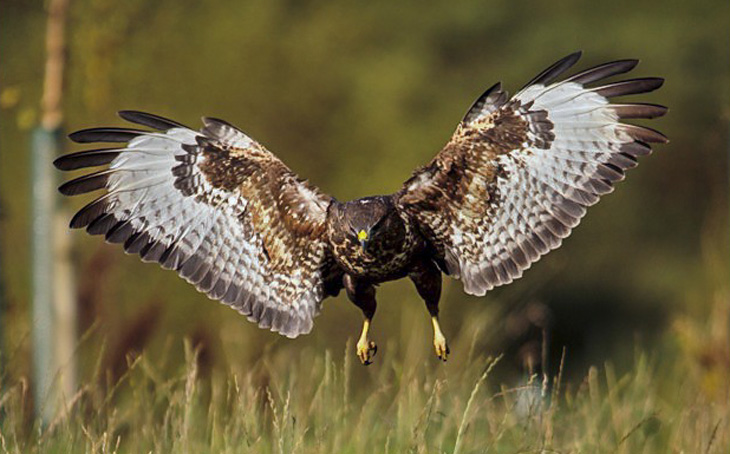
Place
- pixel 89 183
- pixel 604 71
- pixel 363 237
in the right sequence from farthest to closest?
1. pixel 89 183
2. pixel 604 71
3. pixel 363 237

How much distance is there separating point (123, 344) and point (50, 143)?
4.91 feet

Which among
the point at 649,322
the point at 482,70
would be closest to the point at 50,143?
the point at 482,70

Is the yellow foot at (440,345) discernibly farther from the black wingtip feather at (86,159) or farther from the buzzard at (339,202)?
the black wingtip feather at (86,159)

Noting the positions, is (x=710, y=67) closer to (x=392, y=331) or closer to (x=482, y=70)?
(x=482, y=70)

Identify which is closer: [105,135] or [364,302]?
[364,302]

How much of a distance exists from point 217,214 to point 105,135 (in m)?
0.57

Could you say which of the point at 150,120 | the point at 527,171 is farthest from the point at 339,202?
the point at 150,120

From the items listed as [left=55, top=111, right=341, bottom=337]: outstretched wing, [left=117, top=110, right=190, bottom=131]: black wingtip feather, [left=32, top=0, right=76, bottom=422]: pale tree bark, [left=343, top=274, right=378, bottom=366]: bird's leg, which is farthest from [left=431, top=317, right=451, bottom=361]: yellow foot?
[left=32, top=0, right=76, bottom=422]: pale tree bark

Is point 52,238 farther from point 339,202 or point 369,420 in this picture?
point 339,202

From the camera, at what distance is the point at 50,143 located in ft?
28.5

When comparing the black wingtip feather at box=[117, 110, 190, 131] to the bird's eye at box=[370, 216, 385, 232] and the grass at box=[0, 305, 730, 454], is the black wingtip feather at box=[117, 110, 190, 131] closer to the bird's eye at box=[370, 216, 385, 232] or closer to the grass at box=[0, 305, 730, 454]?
the grass at box=[0, 305, 730, 454]

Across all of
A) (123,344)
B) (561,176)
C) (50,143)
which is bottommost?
(123,344)

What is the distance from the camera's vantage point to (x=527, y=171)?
18.2ft

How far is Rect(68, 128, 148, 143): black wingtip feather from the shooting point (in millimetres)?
5344
